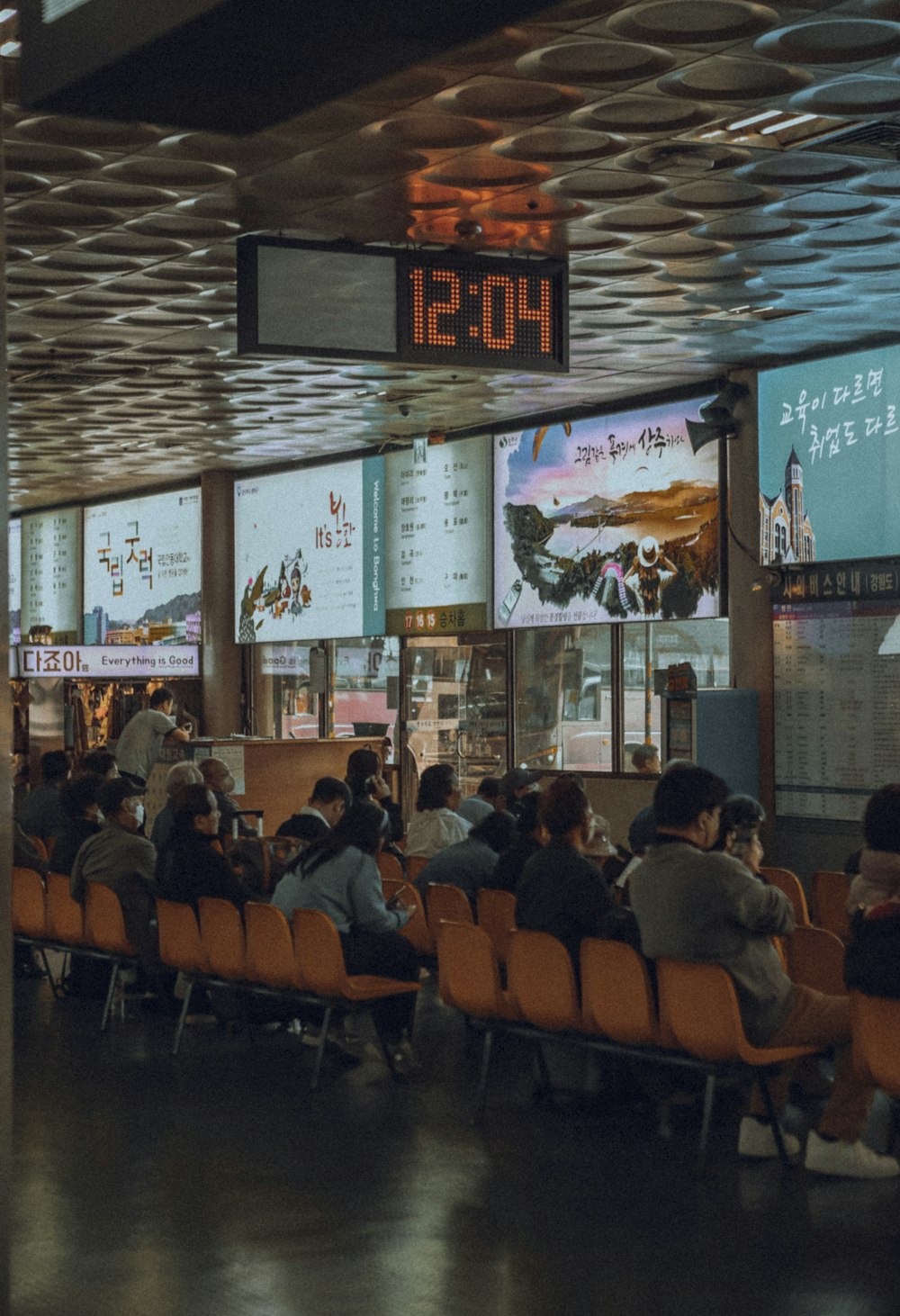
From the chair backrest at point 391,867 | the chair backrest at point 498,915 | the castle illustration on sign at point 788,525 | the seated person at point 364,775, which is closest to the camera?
the chair backrest at point 498,915

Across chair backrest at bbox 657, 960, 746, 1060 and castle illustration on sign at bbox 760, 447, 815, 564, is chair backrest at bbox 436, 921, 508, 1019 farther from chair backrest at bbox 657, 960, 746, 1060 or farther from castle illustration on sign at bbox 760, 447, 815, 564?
castle illustration on sign at bbox 760, 447, 815, 564

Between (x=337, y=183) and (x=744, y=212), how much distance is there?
7.04ft

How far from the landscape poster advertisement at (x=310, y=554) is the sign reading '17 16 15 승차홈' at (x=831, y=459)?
17.4 ft

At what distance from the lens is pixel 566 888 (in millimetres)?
6547

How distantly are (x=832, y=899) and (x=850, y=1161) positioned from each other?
8.72 feet

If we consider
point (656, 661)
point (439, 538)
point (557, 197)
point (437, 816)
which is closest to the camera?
point (557, 197)

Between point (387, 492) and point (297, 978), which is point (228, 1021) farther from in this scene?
point (387, 492)

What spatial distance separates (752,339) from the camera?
1180cm

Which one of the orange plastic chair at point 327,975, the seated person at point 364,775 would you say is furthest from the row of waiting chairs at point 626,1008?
the seated person at point 364,775

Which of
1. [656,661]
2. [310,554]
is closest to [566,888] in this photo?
[656,661]

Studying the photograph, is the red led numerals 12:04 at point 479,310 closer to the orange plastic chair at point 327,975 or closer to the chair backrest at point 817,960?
the orange plastic chair at point 327,975

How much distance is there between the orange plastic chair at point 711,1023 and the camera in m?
5.49

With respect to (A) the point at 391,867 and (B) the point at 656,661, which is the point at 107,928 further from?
(B) the point at 656,661

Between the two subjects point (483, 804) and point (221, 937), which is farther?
point (483, 804)
